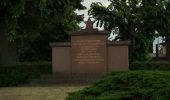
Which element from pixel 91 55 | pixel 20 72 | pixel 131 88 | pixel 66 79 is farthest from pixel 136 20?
pixel 131 88

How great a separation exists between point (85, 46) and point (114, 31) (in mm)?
15091

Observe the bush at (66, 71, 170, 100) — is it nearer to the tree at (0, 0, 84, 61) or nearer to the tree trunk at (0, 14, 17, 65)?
the tree at (0, 0, 84, 61)

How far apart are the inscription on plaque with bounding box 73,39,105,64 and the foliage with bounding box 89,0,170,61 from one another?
41.9 ft

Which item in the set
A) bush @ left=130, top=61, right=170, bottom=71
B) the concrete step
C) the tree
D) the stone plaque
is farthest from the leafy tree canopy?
bush @ left=130, top=61, right=170, bottom=71

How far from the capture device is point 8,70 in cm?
2820

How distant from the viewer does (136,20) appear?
1597 inches

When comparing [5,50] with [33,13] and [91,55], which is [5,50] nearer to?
[33,13]

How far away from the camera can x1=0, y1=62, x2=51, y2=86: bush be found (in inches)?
1003

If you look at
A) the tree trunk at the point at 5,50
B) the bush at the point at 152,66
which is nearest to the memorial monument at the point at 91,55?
the bush at the point at 152,66

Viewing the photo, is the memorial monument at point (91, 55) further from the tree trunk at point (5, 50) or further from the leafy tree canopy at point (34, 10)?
the tree trunk at point (5, 50)

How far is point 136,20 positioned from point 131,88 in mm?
32504

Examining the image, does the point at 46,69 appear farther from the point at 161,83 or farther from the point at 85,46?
the point at 161,83

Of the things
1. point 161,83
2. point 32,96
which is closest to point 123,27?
point 32,96

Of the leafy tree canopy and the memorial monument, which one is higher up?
the leafy tree canopy
